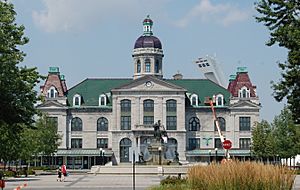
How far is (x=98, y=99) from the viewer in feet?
371

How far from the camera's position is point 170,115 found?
108812 millimetres

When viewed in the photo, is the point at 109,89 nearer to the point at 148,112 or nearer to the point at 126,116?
the point at 126,116

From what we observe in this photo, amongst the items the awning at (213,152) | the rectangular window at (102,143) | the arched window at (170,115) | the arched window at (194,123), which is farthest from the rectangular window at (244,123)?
the rectangular window at (102,143)

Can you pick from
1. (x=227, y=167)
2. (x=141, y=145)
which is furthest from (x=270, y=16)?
(x=141, y=145)

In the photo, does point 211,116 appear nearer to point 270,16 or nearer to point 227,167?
point 270,16

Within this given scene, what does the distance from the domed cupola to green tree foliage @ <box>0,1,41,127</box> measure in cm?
8109

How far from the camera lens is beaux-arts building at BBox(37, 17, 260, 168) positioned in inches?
4237

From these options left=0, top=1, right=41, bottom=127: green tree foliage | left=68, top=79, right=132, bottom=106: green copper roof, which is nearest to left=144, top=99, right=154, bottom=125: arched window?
left=68, top=79, right=132, bottom=106: green copper roof

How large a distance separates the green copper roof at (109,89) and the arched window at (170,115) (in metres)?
6.74

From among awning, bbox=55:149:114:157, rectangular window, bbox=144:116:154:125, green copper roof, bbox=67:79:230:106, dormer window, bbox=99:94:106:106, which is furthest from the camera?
green copper roof, bbox=67:79:230:106

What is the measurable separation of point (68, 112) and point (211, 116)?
2436 cm

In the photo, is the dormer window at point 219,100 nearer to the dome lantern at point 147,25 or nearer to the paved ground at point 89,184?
the dome lantern at point 147,25

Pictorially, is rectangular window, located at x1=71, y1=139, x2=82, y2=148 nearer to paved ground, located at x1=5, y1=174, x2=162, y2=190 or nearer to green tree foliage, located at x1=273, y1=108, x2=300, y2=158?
green tree foliage, located at x1=273, y1=108, x2=300, y2=158

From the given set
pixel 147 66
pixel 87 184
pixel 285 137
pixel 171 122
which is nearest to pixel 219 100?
pixel 171 122
